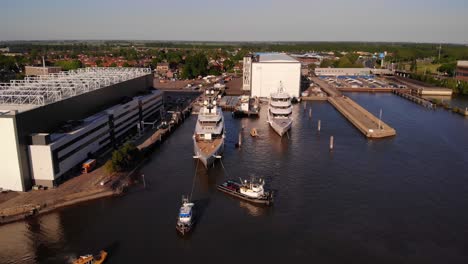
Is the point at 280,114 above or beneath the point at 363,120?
above

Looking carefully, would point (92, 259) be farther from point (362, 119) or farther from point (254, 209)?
point (362, 119)

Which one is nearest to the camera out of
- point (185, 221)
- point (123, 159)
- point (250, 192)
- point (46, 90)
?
point (185, 221)

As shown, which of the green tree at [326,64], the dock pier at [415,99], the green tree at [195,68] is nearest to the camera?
the dock pier at [415,99]

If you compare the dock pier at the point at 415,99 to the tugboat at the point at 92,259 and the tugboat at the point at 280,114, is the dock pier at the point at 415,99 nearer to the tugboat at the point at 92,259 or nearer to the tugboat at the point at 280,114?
the tugboat at the point at 280,114

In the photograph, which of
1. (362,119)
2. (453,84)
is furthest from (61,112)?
(453,84)

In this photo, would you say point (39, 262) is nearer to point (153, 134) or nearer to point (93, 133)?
point (93, 133)

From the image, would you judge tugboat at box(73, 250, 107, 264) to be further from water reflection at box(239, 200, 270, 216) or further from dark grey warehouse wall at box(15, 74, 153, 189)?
dark grey warehouse wall at box(15, 74, 153, 189)

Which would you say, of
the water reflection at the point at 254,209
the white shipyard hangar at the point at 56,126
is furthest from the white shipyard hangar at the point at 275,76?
the water reflection at the point at 254,209
